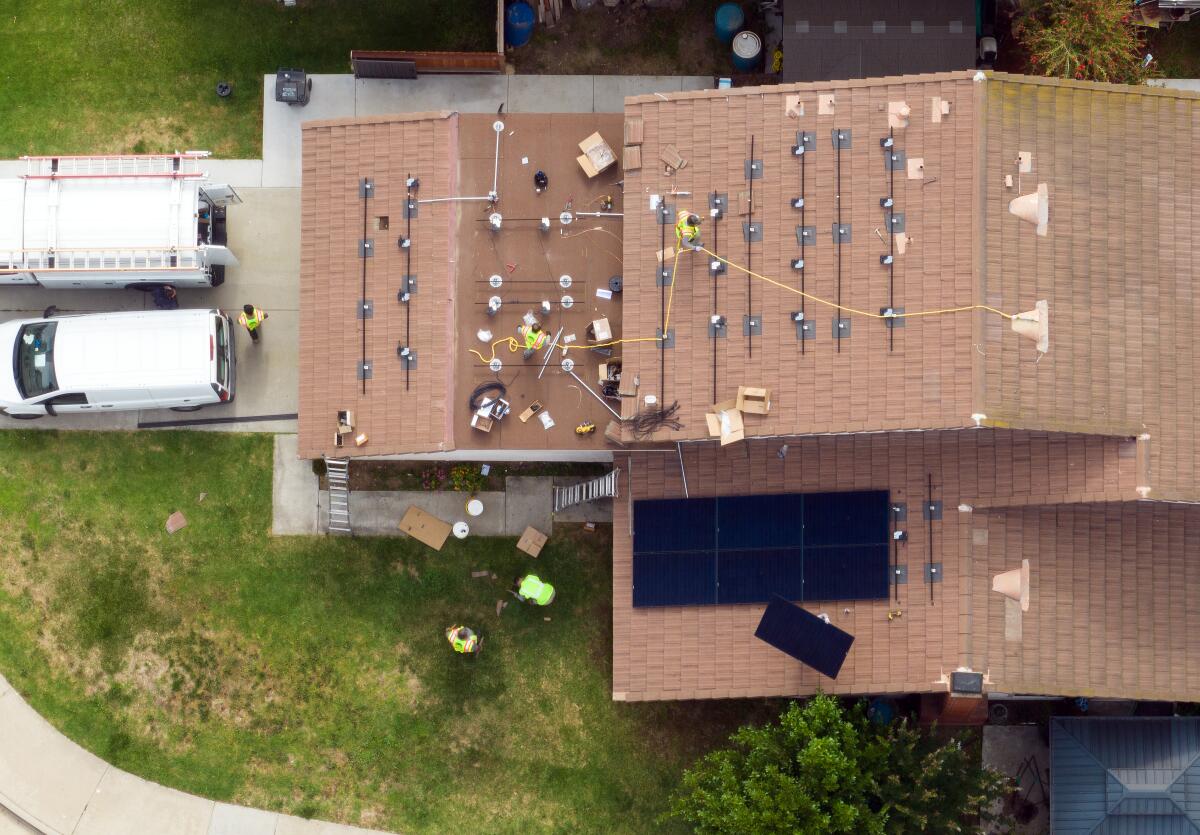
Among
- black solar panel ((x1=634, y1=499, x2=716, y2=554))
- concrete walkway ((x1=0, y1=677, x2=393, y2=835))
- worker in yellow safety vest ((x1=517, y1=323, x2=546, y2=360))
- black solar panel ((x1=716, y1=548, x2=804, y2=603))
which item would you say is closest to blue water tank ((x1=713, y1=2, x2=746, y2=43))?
worker in yellow safety vest ((x1=517, y1=323, x2=546, y2=360))

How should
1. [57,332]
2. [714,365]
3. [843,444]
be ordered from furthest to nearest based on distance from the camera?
[57,332]
[843,444]
[714,365]

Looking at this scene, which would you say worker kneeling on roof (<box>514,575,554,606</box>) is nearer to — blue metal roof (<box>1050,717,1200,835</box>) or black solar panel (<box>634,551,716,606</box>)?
black solar panel (<box>634,551,716,606</box>)

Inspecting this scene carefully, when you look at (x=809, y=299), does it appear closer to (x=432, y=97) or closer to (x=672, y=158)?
(x=672, y=158)

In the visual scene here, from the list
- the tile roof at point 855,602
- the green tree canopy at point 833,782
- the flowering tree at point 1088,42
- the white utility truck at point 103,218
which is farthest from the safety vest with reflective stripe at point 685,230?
the white utility truck at point 103,218

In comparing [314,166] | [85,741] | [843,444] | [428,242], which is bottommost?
[85,741]

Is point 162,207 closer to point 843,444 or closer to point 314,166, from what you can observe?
point 314,166

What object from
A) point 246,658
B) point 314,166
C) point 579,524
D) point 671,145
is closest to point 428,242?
point 314,166

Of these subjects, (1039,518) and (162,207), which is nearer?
(1039,518)
